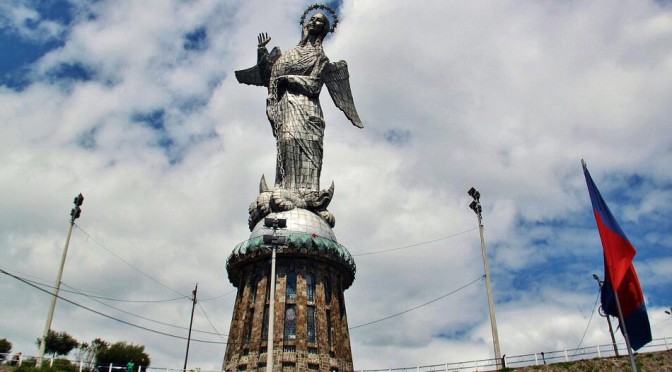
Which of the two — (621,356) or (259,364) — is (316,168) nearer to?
(259,364)

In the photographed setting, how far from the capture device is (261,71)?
50.6m

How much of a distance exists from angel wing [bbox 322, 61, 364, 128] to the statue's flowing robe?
1.67 metres

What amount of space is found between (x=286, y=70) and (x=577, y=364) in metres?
29.8

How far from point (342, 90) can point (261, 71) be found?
692 cm

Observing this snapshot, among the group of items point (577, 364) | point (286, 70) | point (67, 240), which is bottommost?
point (577, 364)

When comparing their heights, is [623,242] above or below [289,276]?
below

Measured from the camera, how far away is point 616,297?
72.6ft

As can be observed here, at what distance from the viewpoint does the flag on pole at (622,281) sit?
887 inches

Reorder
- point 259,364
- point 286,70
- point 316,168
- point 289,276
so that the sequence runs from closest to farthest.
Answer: point 259,364 → point 289,276 → point 316,168 → point 286,70

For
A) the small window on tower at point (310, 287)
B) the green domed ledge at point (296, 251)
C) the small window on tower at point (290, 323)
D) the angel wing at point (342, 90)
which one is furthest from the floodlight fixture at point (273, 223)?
the angel wing at point (342, 90)

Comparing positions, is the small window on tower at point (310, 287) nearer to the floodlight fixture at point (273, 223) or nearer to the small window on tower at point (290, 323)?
the small window on tower at point (290, 323)

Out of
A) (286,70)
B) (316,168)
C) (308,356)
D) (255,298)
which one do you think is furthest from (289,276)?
(286,70)

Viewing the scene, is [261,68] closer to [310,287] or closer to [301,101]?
[301,101]

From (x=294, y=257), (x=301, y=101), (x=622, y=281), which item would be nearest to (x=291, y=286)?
(x=294, y=257)
